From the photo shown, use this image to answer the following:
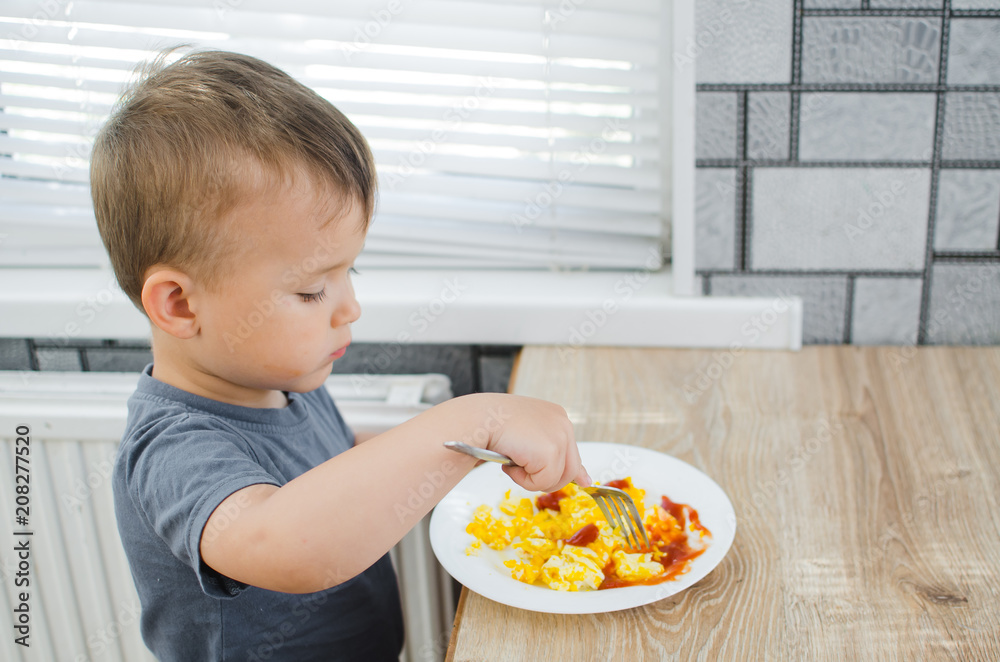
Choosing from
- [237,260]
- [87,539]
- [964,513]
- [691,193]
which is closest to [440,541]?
[237,260]

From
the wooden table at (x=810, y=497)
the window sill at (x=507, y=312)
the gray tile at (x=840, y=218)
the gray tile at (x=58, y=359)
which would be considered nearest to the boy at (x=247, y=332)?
the wooden table at (x=810, y=497)

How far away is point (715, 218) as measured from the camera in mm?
1122

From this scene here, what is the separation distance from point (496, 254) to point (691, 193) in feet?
1.12

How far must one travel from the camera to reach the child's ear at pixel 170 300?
0.63 metres

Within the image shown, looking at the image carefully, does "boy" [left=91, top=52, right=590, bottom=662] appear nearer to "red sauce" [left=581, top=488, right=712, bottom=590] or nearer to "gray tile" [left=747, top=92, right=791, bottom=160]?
"red sauce" [left=581, top=488, right=712, bottom=590]

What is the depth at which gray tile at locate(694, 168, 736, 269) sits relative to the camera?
43.4 inches

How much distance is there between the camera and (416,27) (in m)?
1.17

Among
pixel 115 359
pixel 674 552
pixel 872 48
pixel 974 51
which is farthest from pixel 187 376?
pixel 974 51

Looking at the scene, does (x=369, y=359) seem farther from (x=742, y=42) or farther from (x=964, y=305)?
(x=964, y=305)

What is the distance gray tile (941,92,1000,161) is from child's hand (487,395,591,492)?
739 millimetres

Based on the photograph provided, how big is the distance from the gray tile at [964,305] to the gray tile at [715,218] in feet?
0.95

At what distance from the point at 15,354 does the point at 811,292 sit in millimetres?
1299

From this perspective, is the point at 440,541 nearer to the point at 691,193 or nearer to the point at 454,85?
the point at 691,193

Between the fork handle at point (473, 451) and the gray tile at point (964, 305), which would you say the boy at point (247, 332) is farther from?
the gray tile at point (964, 305)
